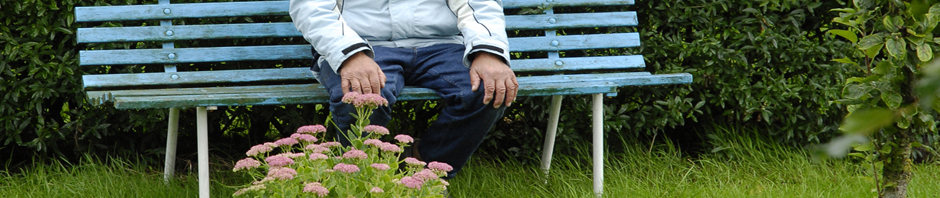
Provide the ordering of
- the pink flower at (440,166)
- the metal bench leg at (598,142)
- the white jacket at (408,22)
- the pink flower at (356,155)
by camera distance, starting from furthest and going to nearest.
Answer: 1. the metal bench leg at (598,142)
2. the white jacket at (408,22)
3. the pink flower at (440,166)
4. the pink flower at (356,155)

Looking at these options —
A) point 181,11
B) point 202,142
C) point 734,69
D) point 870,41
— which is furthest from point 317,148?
point 734,69

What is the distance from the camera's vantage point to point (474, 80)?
2.55 meters

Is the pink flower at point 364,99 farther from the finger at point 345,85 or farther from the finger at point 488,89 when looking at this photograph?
the finger at point 488,89

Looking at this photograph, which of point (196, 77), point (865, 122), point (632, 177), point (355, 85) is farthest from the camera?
point (632, 177)

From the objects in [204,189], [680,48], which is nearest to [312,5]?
Result: [204,189]

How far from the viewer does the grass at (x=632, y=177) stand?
300cm

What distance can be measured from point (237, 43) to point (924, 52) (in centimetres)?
242

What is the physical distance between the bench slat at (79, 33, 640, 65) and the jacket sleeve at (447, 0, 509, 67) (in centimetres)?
37

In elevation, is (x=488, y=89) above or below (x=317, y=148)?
below

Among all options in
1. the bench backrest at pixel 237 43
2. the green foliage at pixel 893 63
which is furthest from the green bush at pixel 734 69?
the green foliage at pixel 893 63

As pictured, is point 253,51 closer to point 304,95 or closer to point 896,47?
point 304,95

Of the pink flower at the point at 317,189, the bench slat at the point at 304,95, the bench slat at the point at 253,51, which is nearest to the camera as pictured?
the pink flower at the point at 317,189

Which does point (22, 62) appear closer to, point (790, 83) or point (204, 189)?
point (204, 189)

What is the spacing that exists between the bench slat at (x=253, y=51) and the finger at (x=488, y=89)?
63cm
